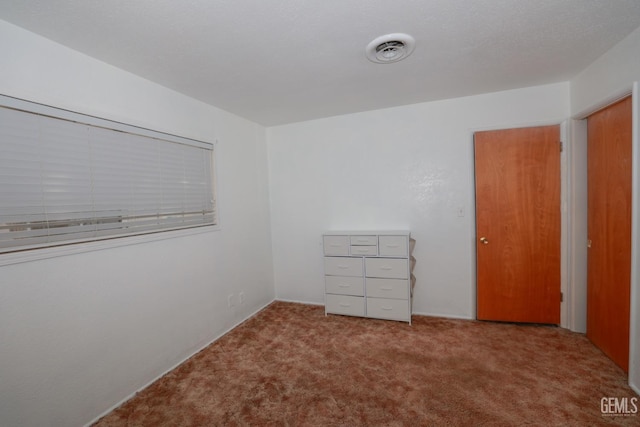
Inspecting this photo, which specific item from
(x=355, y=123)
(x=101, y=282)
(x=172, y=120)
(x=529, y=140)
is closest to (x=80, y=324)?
(x=101, y=282)

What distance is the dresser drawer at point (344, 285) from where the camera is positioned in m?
3.04

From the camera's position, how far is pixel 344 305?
313 cm

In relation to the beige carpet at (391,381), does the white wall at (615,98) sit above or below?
above

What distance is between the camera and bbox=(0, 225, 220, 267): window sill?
147 cm

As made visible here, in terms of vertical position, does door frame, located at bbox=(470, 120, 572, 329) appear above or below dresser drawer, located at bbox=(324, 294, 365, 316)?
above

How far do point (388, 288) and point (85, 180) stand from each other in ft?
9.07

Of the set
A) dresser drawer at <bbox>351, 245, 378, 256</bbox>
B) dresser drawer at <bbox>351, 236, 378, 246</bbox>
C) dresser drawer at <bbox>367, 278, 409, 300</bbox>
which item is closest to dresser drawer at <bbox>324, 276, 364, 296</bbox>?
dresser drawer at <bbox>367, 278, 409, 300</bbox>

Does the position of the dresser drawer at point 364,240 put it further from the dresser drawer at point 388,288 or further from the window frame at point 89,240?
the window frame at point 89,240

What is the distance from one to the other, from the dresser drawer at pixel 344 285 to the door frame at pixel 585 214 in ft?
6.66

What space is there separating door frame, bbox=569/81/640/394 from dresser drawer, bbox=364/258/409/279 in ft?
5.09

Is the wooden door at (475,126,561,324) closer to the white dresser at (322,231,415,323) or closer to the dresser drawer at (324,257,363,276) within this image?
the white dresser at (322,231,415,323)

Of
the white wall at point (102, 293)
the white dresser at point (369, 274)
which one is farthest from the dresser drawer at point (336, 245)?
the white wall at point (102, 293)

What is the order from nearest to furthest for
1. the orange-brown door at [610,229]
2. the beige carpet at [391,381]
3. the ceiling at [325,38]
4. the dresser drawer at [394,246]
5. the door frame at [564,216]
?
the ceiling at [325,38]
the beige carpet at [391,381]
the orange-brown door at [610,229]
the door frame at [564,216]
the dresser drawer at [394,246]

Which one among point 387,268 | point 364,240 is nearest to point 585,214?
point 387,268
